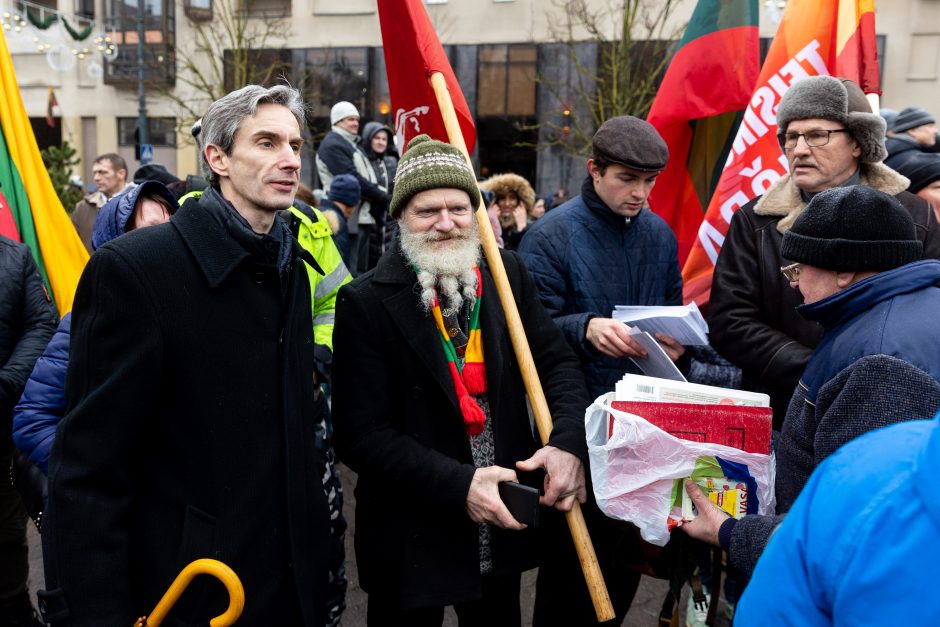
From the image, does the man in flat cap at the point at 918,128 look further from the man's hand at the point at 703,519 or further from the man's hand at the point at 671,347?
the man's hand at the point at 703,519

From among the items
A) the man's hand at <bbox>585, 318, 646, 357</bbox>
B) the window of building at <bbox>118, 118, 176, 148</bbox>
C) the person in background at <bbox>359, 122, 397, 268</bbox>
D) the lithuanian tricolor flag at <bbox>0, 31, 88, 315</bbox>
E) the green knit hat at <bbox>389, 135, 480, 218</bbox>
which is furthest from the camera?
the window of building at <bbox>118, 118, 176, 148</bbox>

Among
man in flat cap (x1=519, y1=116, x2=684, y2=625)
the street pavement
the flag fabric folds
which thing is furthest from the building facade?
man in flat cap (x1=519, y1=116, x2=684, y2=625)

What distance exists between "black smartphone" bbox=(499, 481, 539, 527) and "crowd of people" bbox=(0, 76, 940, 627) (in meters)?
0.04

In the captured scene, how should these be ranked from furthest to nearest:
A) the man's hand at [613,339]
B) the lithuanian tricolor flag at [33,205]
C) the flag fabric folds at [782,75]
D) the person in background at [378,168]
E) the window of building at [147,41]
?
the window of building at [147,41] < the person in background at [378,168] < the lithuanian tricolor flag at [33,205] < the flag fabric folds at [782,75] < the man's hand at [613,339]

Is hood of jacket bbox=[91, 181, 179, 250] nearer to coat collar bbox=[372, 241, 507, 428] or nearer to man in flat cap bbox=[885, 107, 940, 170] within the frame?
coat collar bbox=[372, 241, 507, 428]

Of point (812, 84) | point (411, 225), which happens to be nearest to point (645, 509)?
point (411, 225)

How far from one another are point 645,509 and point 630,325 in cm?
78

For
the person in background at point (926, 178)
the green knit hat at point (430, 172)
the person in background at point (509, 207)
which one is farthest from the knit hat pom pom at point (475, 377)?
the person in background at point (509, 207)

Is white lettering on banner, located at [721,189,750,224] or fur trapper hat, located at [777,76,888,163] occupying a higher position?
fur trapper hat, located at [777,76,888,163]

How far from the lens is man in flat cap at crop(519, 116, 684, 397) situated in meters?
2.88

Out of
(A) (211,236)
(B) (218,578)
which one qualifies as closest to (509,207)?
(A) (211,236)

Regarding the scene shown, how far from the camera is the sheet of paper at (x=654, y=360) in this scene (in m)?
2.46

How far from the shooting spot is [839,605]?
0.96 m

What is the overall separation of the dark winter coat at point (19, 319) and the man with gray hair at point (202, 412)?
1509 millimetres
